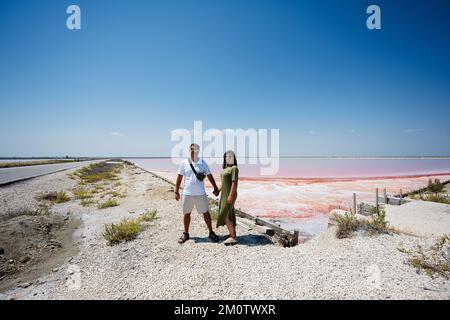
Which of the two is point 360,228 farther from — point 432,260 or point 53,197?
point 53,197

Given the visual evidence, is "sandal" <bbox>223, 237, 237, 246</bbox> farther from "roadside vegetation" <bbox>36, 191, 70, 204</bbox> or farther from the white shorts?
"roadside vegetation" <bbox>36, 191, 70, 204</bbox>

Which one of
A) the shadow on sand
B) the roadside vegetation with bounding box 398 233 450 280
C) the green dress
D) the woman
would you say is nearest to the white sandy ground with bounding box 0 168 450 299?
the shadow on sand

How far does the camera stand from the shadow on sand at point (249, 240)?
5.05 metres

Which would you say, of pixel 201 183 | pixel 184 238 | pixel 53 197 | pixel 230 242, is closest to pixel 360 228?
pixel 230 242

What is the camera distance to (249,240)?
207 inches

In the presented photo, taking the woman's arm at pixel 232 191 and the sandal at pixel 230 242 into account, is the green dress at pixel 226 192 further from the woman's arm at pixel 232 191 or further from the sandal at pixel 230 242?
the sandal at pixel 230 242

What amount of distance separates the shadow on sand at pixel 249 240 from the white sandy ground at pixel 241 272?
0.08ft

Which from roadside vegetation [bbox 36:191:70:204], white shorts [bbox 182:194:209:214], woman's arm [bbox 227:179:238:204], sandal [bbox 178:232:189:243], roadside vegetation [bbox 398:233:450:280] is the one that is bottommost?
roadside vegetation [bbox 36:191:70:204]

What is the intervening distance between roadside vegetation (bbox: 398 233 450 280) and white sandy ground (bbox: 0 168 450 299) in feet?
0.49

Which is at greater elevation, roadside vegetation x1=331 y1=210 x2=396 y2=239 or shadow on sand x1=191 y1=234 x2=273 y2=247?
roadside vegetation x1=331 y1=210 x2=396 y2=239

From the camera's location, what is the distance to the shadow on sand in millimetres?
5045
